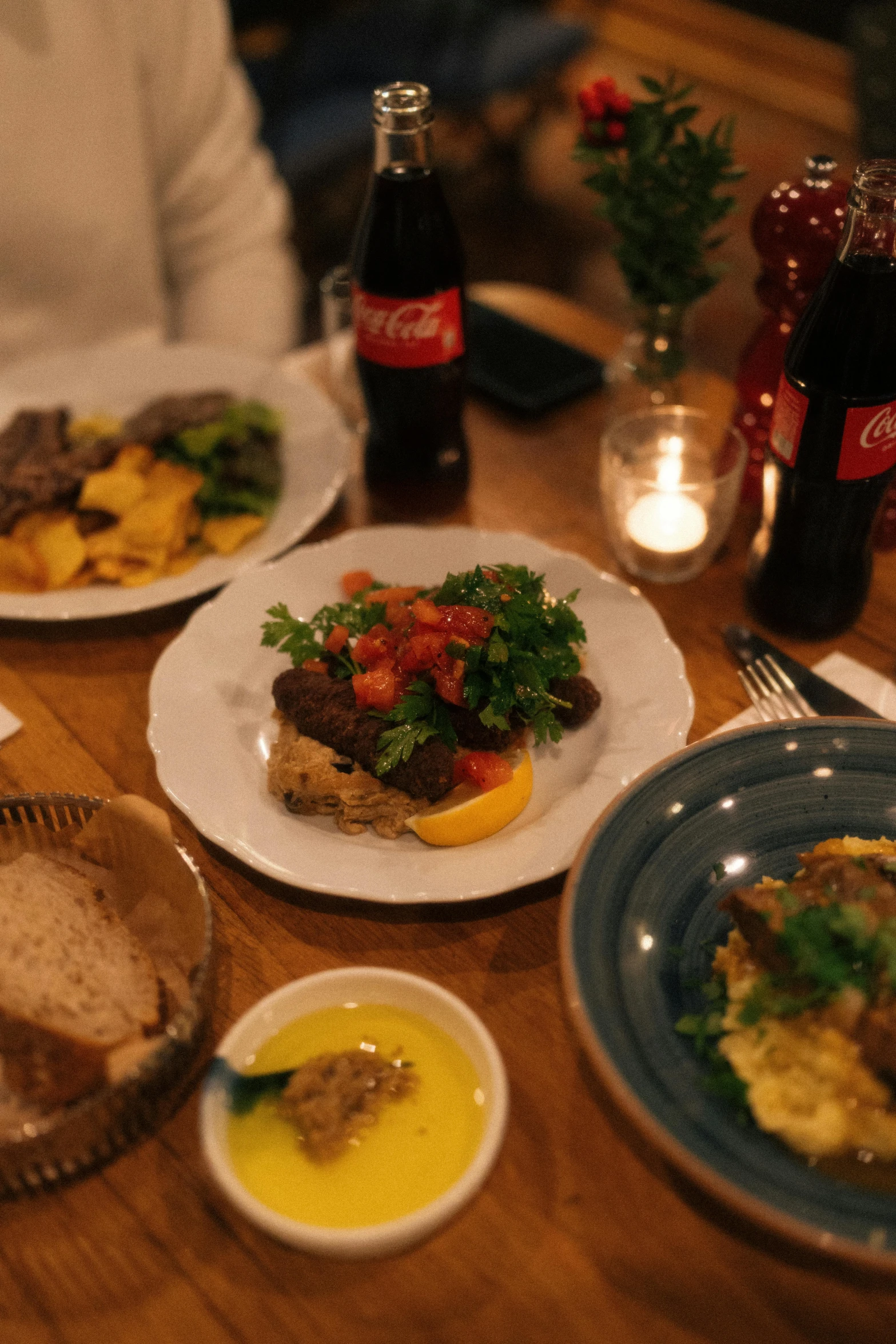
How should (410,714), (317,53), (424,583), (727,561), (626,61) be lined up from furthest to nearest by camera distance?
1. (626,61)
2. (317,53)
3. (727,561)
4. (424,583)
5. (410,714)

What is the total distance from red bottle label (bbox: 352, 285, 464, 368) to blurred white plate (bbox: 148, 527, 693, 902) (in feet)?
1.03

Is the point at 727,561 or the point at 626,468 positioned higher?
the point at 626,468

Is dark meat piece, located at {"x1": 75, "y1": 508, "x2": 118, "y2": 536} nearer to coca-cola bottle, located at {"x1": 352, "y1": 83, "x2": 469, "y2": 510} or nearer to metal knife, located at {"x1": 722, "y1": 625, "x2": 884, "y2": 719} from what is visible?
coca-cola bottle, located at {"x1": 352, "y1": 83, "x2": 469, "y2": 510}

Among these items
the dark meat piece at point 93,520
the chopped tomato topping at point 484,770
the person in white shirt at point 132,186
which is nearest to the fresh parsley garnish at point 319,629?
the chopped tomato topping at point 484,770

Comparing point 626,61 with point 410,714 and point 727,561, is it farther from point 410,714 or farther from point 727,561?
point 410,714

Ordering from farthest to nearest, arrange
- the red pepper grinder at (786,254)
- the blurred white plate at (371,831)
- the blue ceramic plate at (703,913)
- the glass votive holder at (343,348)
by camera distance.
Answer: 1. the glass votive holder at (343,348)
2. the red pepper grinder at (786,254)
3. the blurred white plate at (371,831)
4. the blue ceramic plate at (703,913)

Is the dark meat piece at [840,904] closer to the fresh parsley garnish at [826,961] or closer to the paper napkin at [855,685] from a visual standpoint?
the fresh parsley garnish at [826,961]

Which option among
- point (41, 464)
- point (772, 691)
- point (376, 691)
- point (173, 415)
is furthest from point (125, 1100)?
point (173, 415)

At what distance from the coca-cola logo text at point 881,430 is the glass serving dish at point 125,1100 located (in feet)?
3.41

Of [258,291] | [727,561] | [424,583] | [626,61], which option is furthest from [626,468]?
[626,61]

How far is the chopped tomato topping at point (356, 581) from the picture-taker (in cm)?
166

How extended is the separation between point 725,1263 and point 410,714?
68 cm

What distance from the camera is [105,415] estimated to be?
2.15 meters

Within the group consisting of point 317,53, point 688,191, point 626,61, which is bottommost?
point 626,61
